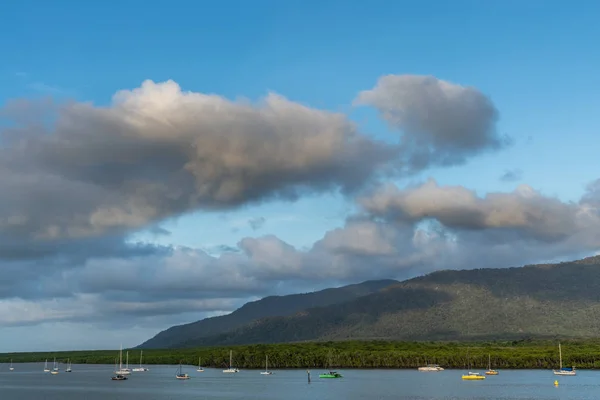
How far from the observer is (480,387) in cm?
16638

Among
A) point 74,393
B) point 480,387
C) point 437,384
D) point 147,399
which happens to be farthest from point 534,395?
point 74,393

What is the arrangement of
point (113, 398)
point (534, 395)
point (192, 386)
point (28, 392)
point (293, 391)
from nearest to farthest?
point (534, 395) < point (113, 398) < point (293, 391) < point (28, 392) < point (192, 386)

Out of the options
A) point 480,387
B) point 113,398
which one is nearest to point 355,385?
point 480,387

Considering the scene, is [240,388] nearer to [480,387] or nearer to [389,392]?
[389,392]

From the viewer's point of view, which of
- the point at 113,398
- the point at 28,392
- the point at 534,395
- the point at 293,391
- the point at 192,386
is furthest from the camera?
the point at 192,386

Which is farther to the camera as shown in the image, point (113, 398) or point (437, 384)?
point (437, 384)

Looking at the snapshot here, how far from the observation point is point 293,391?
16625 cm

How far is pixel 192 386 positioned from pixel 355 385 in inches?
1758

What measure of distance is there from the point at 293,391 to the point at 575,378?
85.0m

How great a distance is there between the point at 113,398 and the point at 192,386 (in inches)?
1573

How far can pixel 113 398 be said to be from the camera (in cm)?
15412

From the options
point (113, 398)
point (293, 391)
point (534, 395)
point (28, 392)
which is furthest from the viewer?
point (28, 392)

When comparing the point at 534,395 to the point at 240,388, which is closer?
the point at 534,395

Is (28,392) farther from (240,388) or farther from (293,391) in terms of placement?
(293,391)
